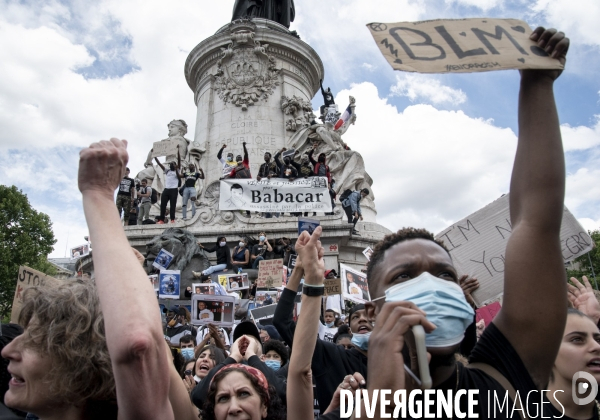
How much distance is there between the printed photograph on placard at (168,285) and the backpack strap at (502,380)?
30.5ft

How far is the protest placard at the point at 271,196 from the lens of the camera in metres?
14.0

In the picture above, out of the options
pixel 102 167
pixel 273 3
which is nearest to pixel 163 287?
pixel 102 167

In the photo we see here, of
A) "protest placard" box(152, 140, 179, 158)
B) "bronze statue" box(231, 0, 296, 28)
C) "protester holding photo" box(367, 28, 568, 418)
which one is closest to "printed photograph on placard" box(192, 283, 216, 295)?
"protester holding photo" box(367, 28, 568, 418)

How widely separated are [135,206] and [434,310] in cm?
1706

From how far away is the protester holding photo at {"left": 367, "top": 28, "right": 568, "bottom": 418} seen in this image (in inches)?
66.0

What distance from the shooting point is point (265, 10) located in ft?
86.2

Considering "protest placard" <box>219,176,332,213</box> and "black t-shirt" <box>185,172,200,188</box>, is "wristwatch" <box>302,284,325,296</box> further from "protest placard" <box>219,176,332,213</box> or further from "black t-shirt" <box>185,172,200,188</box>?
"black t-shirt" <box>185,172,200,188</box>

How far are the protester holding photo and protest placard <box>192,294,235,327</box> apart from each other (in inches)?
208

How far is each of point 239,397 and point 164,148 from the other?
17.4 metres

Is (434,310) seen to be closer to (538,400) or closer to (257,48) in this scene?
(538,400)

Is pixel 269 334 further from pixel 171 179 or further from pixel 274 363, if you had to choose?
pixel 171 179

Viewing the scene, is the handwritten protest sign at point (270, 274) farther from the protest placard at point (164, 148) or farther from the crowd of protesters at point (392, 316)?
the protest placard at point (164, 148)

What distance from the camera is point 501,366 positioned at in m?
1.73

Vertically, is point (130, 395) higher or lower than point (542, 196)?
lower
